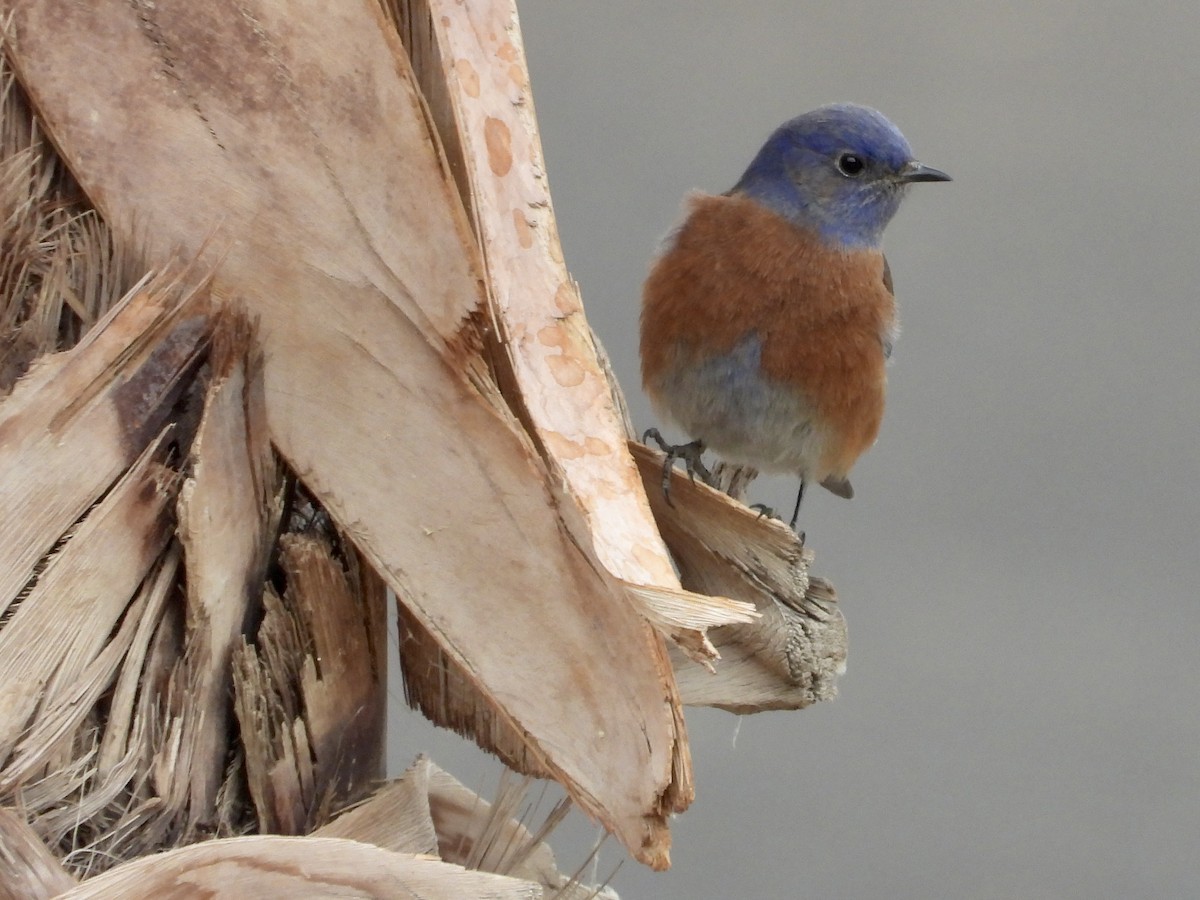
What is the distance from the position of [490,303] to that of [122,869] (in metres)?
0.43

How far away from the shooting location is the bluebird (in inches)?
82.0

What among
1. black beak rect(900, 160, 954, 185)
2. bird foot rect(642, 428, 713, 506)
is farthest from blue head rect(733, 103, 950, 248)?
bird foot rect(642, 428, 713, 506)

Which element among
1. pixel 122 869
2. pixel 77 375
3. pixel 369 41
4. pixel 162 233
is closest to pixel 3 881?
pixel 122 869

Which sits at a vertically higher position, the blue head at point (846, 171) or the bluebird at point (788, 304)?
the blue head at point (846, 171)

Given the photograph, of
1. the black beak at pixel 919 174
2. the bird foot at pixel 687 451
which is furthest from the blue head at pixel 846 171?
the bird foot at pixel 687 451

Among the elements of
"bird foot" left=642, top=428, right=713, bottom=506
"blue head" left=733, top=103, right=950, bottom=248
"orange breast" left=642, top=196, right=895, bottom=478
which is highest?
"blue head" left=733, top=103, right=950, bottom=248

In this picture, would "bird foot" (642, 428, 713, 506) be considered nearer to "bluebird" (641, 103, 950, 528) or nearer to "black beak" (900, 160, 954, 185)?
"bluebird" (641, 103, 950, 528)

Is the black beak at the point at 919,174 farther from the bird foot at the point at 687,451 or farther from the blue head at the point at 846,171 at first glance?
the bird foot at the point at 687,451

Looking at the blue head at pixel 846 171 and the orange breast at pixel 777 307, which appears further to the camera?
the blue head at pixel 846 171

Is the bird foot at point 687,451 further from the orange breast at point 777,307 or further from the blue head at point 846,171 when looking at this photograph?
the blue head at point 846,171

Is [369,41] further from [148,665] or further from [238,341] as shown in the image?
[148,665]

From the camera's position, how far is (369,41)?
3.07ft

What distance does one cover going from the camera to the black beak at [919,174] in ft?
7.28

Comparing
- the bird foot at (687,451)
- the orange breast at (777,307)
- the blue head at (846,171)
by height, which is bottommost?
the bird foot at (687,451)
